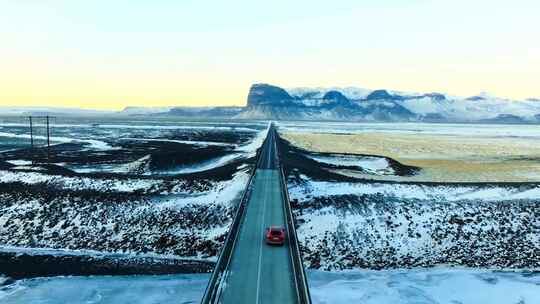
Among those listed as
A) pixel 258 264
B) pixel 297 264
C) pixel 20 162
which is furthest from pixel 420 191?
pixel 20 162

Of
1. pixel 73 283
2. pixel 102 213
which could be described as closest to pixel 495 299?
pixel 73 283

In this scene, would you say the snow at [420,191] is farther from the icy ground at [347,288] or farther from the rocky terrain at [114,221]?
the icy ground at [347,288]

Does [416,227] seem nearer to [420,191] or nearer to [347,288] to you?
[420,191]

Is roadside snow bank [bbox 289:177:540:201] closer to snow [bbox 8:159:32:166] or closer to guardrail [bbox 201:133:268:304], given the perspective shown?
guardrail [bbox 201:133:268:304]

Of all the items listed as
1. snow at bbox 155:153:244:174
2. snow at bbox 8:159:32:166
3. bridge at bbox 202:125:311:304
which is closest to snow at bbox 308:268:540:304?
bridge at bbox 202:125:311:304

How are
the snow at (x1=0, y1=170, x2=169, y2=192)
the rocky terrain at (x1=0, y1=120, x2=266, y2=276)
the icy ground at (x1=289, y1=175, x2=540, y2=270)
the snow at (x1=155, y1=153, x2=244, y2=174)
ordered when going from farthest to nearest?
the snow at (x1=155, y1=153, x2=244, y2=174), the snow at (x1=0, y1=170, x2=169, y2=192), the rocky terrain at (x1=0, y1=120, x2=266, y2=276), the icy ground at (x1=289, y1=175, x2=540, y2=270)

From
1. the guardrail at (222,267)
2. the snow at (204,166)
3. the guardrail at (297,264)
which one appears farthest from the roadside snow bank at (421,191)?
the snow at (204,166)
